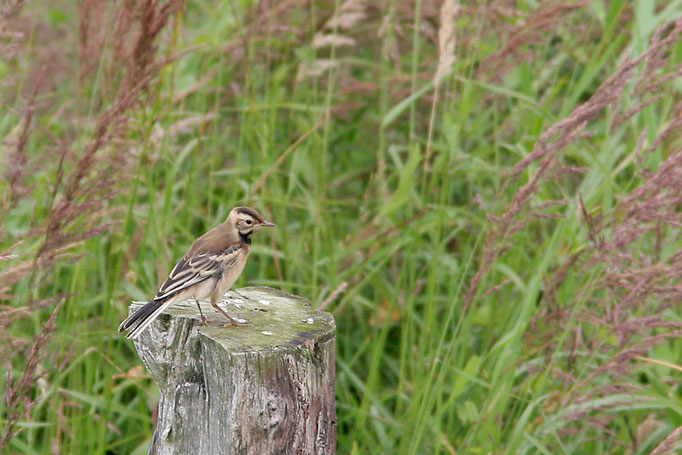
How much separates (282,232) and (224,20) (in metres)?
1.57

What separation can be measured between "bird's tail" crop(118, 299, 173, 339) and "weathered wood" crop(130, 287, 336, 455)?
4 cm

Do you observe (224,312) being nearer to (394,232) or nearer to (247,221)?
(247,221)

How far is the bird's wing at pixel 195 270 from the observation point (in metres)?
3.25

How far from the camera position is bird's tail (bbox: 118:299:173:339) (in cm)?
292

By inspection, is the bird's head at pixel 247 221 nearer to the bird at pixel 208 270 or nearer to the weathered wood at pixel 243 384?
the bird at pixel 208 270

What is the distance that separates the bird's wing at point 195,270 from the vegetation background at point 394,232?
0.31 m

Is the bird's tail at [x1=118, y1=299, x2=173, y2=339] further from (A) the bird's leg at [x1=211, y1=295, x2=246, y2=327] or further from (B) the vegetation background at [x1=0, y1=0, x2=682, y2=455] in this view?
(B) the vegetation background at [x1=0, y1=0, x2=682, y2=455]

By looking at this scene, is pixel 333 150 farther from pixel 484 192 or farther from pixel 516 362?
pixel 516 362

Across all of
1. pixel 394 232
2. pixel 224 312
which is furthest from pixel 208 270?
pixel 394 232

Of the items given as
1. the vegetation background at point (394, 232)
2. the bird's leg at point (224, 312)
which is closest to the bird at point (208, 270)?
the bird's leg at point (224, 312)

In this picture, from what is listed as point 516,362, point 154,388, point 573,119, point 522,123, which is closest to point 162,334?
point 154,388

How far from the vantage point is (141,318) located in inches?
117

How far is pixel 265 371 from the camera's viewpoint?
2.63 meters

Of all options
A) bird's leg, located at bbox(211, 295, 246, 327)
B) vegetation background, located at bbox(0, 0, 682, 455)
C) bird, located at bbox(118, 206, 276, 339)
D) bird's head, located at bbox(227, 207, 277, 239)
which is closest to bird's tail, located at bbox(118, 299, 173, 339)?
bird, located at bbox(118, 206, 276, 339)
